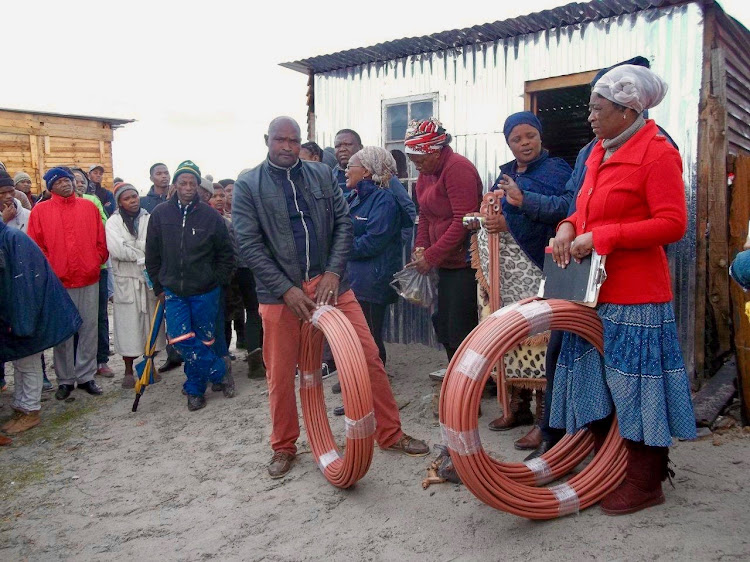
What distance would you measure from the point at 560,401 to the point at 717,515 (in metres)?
0.88

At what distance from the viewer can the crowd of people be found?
9.21 ft

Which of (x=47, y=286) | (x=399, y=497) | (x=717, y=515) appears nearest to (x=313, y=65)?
(x=47, y=286)

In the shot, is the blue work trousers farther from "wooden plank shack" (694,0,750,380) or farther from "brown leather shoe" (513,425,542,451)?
"wooden plank shack" (694,0,750,380)

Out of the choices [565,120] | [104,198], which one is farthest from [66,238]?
[565,120]

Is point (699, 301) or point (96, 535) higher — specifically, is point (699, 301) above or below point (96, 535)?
above

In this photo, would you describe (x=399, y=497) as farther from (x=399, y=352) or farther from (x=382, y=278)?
(x=399, y=352)

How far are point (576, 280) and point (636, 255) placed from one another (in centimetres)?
29

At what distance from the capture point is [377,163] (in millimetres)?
5148

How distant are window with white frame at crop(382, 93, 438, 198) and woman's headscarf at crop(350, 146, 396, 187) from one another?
1.85 m

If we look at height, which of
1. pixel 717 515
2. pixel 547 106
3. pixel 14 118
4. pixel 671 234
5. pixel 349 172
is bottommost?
pixel 717 515

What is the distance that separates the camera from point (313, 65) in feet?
24.5

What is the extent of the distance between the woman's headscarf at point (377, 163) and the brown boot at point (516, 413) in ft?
6.78

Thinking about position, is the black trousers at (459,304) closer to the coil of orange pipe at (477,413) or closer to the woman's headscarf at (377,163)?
the woman's headscarf at (377,163)

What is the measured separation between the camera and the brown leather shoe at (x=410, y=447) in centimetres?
400
